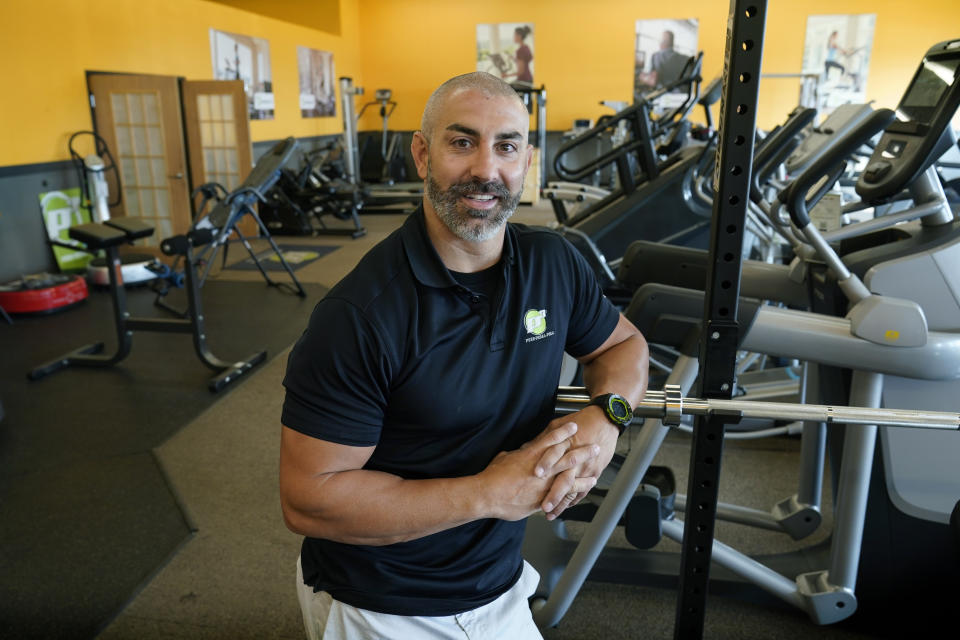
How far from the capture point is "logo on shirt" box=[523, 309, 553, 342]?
1226mm

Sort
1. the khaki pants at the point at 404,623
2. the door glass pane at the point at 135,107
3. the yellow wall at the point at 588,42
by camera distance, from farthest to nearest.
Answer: the yellow wall at the point at 588,42 < the door glass pane at the point at 135,107 < the khaki pants at the point at 404,623

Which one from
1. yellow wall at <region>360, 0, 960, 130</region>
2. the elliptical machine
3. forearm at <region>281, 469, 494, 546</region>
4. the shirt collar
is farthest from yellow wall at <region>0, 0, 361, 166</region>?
forearm at <region>281, 469, 494, 546</region>

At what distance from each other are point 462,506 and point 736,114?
704 millimetres

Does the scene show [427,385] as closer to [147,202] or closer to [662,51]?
[147,202]

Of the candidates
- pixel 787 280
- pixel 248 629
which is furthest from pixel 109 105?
pixel 787 280

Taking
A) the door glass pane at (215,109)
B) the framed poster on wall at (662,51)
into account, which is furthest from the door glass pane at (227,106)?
the framed poster on wall at (662,51)

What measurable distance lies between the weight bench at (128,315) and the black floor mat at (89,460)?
70 mm

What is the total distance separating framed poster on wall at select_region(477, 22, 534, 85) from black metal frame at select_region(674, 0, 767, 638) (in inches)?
450

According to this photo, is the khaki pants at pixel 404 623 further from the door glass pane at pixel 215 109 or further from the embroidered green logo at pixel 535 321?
the door glass pane at pixel 215 109

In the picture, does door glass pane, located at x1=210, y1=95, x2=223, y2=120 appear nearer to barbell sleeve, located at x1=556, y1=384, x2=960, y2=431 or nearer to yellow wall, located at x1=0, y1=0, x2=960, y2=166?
yellow wall, located at x1=0, y1=0, x2=960, y2=166

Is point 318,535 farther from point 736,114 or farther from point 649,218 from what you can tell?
point 649,218

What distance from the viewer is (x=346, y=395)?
3.46 ft

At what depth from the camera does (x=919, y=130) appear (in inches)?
64.0

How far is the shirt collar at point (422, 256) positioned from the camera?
1.14 m
